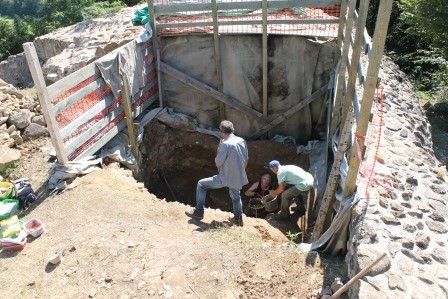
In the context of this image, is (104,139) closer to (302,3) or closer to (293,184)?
(293,184)

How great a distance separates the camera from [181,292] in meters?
4.19

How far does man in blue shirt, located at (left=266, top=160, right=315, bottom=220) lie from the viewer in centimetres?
623

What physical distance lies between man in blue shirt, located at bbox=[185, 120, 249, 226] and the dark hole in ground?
7.47 feet

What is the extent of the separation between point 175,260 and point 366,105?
2735mm

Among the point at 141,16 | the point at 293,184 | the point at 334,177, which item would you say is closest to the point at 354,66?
the point at 334,177

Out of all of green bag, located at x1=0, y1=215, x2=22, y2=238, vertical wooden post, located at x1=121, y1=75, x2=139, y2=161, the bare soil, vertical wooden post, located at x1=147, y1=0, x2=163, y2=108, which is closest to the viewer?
the bare soil

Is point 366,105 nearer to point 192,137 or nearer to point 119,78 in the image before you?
point 119,78

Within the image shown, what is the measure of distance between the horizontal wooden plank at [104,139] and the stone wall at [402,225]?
4.19m

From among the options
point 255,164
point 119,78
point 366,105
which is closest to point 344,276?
point 366,105

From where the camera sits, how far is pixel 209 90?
26.9 feet

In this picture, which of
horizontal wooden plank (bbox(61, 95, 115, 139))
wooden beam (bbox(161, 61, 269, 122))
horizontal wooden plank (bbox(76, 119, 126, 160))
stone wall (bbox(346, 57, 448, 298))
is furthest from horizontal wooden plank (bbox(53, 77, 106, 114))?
stone wall (bbox(346, 57, 448, 298))

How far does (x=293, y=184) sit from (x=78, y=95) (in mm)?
3652

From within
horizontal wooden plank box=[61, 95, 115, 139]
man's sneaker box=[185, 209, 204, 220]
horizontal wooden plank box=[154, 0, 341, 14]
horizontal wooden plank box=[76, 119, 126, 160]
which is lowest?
man's sneaker box=[185, 209, 204, 220]

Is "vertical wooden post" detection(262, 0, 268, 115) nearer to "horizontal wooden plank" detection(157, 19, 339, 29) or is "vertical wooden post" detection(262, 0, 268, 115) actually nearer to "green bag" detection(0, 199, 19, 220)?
"horizontal wooden plank" detection(157, 19, 339, 29)
